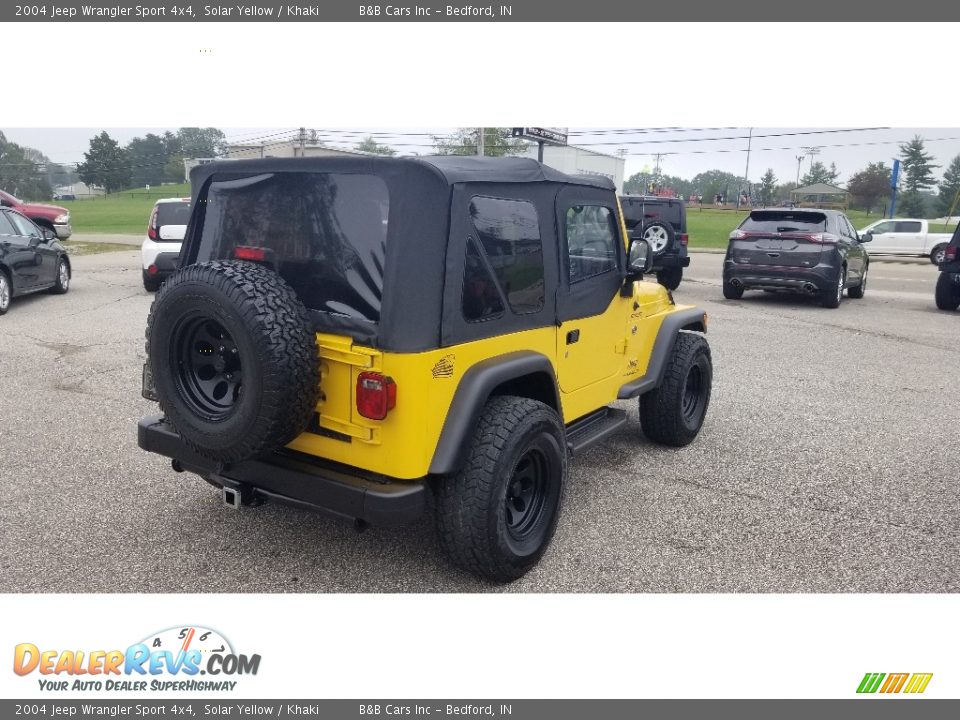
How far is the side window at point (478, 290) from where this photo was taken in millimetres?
3369

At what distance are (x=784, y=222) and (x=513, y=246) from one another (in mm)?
10975

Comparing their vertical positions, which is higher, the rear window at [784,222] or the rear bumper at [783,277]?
the rear window at [784,222]

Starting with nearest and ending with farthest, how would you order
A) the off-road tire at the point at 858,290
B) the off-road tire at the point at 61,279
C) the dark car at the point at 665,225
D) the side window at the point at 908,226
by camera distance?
1. the off-road tire at the point at 61,279
2. the off-road tire at the point at 858,290
3. the dark car at the point at 665,225
4. the side window at the point at 908,226

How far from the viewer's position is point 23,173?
74.3m

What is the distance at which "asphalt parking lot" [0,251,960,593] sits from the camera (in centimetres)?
365

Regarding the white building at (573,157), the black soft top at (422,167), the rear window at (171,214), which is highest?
the white building at (573,157)

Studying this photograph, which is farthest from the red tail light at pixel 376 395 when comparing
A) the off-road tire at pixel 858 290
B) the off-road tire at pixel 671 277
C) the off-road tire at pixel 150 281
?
the off-road tire at pixel 858 290

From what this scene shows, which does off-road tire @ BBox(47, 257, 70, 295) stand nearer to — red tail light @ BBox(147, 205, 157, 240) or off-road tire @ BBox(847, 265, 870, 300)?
red tail light @ BBox(147, 205, 157, 240)

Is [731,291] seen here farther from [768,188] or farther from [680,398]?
[768,188]

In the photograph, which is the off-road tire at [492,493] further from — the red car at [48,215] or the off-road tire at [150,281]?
the red car at [48,215]

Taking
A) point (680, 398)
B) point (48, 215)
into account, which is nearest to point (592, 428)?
point (680, 398)

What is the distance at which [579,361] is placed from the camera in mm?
4324

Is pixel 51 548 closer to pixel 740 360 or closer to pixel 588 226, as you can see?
pixel 588 226

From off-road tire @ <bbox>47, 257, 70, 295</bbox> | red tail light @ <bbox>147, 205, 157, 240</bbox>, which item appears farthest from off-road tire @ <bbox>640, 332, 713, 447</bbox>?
Result: off-road tire @ <bbox>47, 257, 70, 295</bbox>
